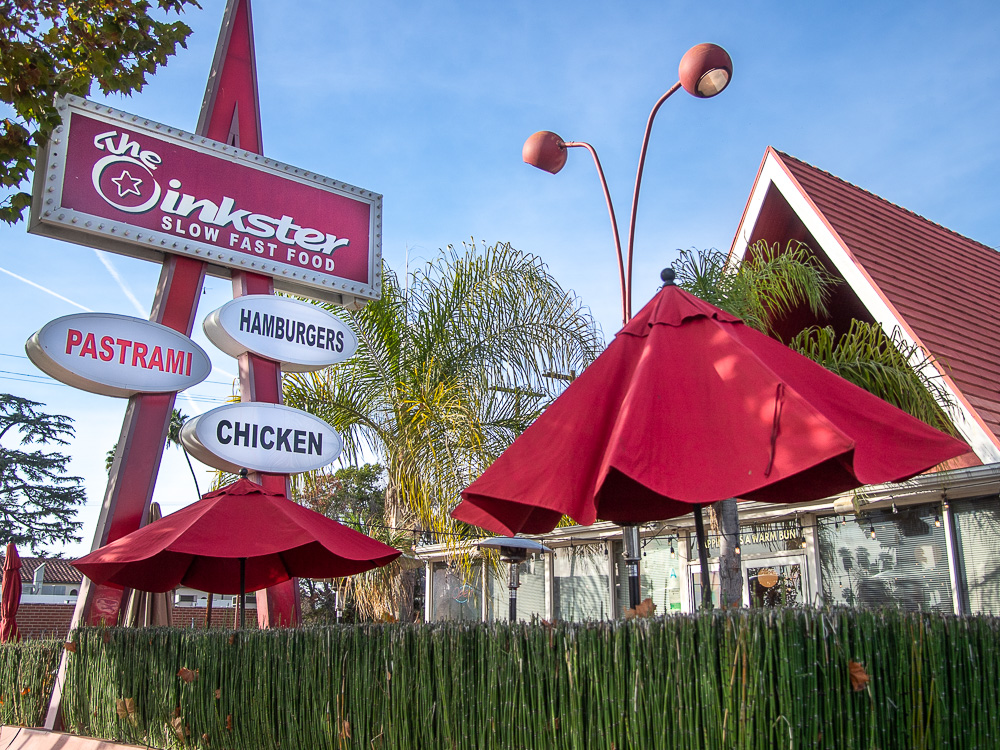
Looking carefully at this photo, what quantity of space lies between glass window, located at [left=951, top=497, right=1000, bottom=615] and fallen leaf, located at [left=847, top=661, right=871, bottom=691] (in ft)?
21.7

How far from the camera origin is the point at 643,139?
28.3ft

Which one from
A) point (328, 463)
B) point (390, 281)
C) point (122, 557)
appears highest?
point (390, 281)

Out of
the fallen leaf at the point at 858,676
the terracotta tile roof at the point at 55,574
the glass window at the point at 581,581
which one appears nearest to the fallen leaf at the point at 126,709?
the fallen leaf at the point at 858,676

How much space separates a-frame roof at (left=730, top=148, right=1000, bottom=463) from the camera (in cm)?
910

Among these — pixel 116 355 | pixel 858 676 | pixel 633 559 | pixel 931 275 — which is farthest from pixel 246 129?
pixel 931 275

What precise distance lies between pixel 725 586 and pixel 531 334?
22.2 feet

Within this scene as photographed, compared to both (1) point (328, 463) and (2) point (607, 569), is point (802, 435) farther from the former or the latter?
(2) point (607, 569)

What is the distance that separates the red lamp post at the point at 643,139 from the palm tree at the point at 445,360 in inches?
109

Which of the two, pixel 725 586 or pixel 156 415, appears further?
pixel 156 415

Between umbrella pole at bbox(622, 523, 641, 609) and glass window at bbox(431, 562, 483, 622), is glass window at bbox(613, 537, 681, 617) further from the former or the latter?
umbrella pole at bbox(622, 523, 641, 609)

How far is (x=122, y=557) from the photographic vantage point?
18.6 ft

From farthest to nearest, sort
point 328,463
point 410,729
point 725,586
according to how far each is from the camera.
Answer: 1. point 328,463
2. point 725,586
3. point 410,729

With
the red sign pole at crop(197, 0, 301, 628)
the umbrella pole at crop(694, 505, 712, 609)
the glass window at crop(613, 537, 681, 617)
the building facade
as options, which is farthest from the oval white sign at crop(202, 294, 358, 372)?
the glass window at crop(613, 537, 681, 617)

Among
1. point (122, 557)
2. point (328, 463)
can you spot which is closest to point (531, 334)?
point (328, 463)
